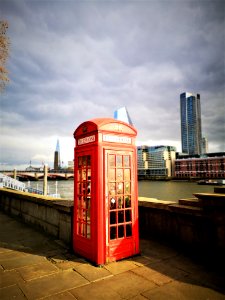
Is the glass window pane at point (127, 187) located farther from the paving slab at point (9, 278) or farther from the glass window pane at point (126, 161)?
the paving slab at point (9, 278)

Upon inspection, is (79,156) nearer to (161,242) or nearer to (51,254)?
(51,254)

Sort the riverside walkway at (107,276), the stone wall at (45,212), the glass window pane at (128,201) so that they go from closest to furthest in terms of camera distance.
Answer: the riverside walkway at (107,276), the glass window pane at (128,201), the stone wall at (45,212)

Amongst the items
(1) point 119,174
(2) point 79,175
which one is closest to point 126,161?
Answer: (1) point 119,174

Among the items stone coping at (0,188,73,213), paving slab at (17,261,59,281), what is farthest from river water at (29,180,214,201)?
paving slab at (17,261,59,281)

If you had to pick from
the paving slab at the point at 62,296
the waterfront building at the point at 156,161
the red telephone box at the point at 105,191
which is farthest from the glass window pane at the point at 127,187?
the waterfront building at the point at 156,161

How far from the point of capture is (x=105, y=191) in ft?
12.8

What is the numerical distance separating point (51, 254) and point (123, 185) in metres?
2.06

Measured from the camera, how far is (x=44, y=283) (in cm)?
314

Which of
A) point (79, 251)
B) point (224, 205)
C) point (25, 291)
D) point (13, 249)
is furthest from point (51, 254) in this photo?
point (224, 205)

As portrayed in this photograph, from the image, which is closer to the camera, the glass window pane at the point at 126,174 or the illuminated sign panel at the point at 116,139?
the illuminated sign panel at the point at 116,139

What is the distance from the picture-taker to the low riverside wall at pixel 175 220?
3766 millimetres

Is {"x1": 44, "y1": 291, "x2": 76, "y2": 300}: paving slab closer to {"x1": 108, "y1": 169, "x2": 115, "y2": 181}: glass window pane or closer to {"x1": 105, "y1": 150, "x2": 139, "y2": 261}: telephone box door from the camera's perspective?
{"x1": 105, "y1": 150, "x2": 139, "y2": 261}: telephone box door

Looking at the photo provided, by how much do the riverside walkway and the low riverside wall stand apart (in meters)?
0.37

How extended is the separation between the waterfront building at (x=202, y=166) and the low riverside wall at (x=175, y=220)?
102m
